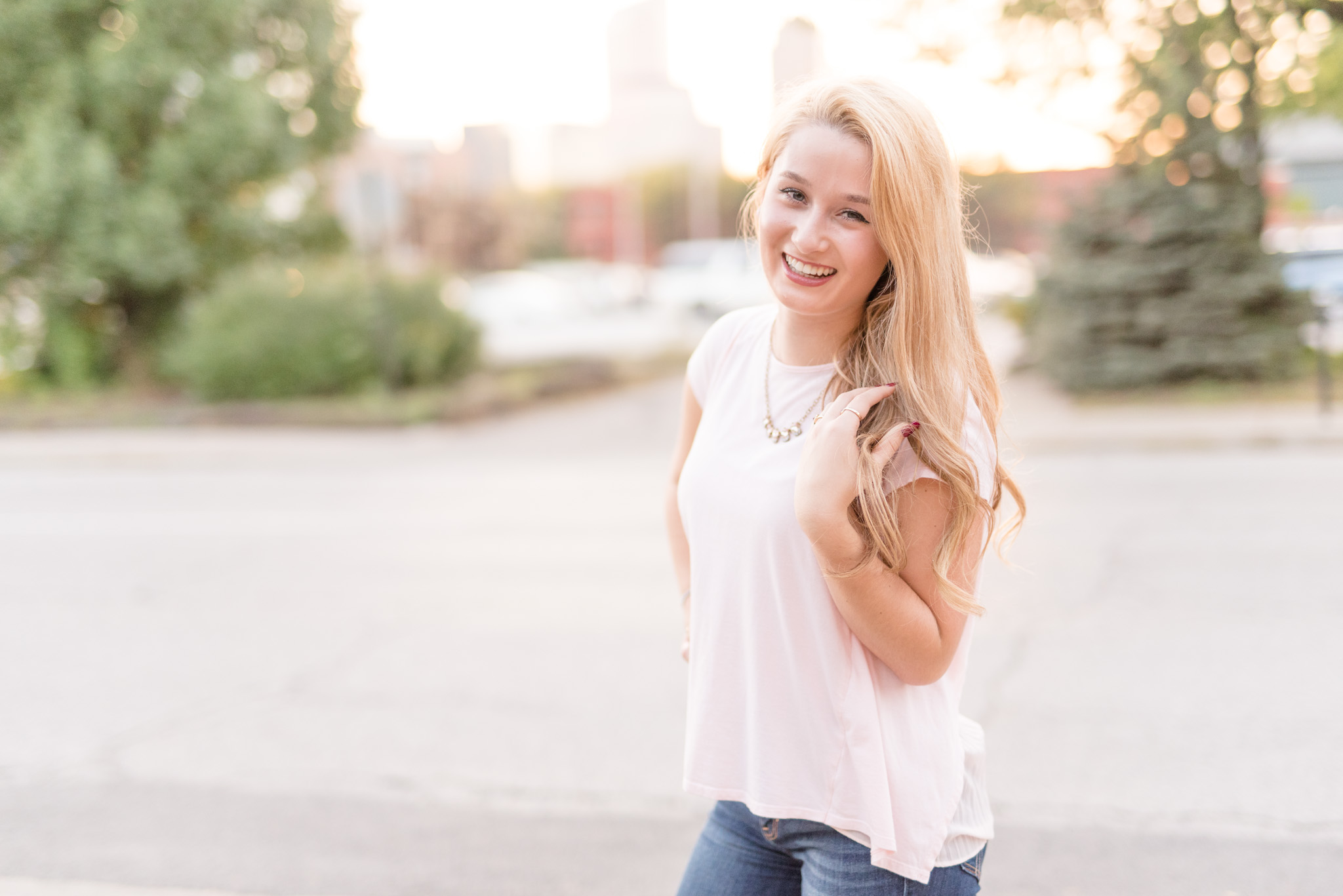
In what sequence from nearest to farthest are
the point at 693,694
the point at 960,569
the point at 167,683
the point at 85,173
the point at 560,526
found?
the point at 960,569, the point at 693,694, the point at 167,683, the point at 560,526, the point at 85,173

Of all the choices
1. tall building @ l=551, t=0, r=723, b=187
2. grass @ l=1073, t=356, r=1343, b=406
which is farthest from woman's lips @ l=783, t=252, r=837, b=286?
tall building @ l=551, t=0, r=723, b=187

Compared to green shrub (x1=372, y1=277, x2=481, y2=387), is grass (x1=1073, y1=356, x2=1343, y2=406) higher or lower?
lower

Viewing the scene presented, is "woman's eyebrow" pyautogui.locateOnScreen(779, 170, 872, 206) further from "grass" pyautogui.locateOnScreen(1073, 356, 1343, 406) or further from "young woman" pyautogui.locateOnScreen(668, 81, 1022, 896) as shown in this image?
"grass" pyautogui.locateOnScreen(1073, 356, 1343, 406)

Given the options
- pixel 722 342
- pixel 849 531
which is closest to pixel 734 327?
pixel 722 342

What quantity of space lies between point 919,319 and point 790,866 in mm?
908

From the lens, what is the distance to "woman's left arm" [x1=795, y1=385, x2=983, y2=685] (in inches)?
62.0

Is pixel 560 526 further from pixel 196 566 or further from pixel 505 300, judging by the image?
pixel 505 300

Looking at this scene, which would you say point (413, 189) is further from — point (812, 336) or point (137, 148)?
point (812, 336)

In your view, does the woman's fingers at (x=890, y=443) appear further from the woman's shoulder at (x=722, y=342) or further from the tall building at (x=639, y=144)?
the tall building at (x=639, y=144)

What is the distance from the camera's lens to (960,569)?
165 centimetres

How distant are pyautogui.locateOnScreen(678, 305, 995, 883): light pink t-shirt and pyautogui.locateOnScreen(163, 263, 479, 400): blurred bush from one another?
47.8 feet

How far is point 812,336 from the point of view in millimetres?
1828

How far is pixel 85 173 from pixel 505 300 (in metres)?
13.8

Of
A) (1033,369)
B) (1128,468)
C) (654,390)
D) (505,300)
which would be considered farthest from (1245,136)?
(505,300)
